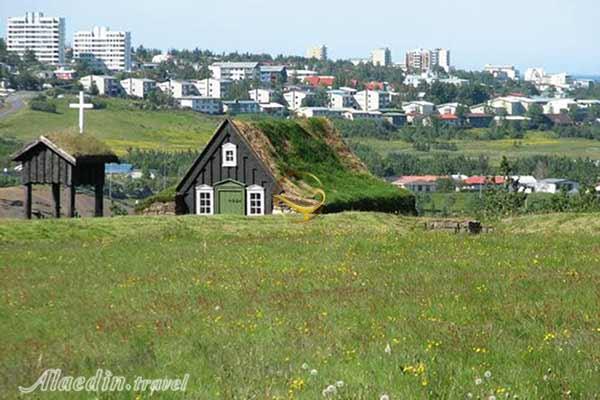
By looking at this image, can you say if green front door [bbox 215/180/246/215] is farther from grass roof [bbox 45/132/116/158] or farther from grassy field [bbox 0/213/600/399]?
Answer: grassy field [bbox 0/213/600/399]

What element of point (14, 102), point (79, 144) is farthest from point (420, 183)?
point (79, 144)

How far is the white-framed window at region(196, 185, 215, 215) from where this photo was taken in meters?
43.4

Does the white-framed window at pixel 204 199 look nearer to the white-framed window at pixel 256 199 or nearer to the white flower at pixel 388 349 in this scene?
the white-framed window at pixel 256 199

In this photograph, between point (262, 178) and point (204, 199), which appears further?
point (204, 199)

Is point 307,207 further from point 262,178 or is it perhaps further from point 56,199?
point 56,199

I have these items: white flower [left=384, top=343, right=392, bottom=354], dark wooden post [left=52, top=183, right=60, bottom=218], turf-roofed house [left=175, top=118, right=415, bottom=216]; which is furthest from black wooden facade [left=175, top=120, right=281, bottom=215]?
white flower [left=384, top=343, right=392, bottom=354]

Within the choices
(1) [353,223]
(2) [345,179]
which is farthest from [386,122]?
(1) [353,223]

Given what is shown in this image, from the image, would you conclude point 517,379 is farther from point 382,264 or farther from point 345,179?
point 345,179

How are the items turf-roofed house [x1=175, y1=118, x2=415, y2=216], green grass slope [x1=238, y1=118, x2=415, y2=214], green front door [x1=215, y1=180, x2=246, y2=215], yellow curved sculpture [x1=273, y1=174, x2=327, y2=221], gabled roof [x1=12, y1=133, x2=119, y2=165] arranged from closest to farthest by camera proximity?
gabled roof [x1=12, y1=133, x2=119, y2=165]
yellow curved sculpture [x1=273, y1=174, x2=327, y2=221]
turf-roofed house [x1=175, y1=118, x2=415, y2=216]
green grass slope [x1=238, y1=118, x2=415, y2=214]
green front door [x1=215, y1=180, x2=246, y2=215]

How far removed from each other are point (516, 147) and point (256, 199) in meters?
119

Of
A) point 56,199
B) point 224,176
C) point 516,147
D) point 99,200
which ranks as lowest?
point 516,147

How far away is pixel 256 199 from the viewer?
4247 centimetres

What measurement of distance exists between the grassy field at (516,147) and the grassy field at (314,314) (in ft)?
370

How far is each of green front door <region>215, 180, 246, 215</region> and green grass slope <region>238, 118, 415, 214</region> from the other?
1.49 m
